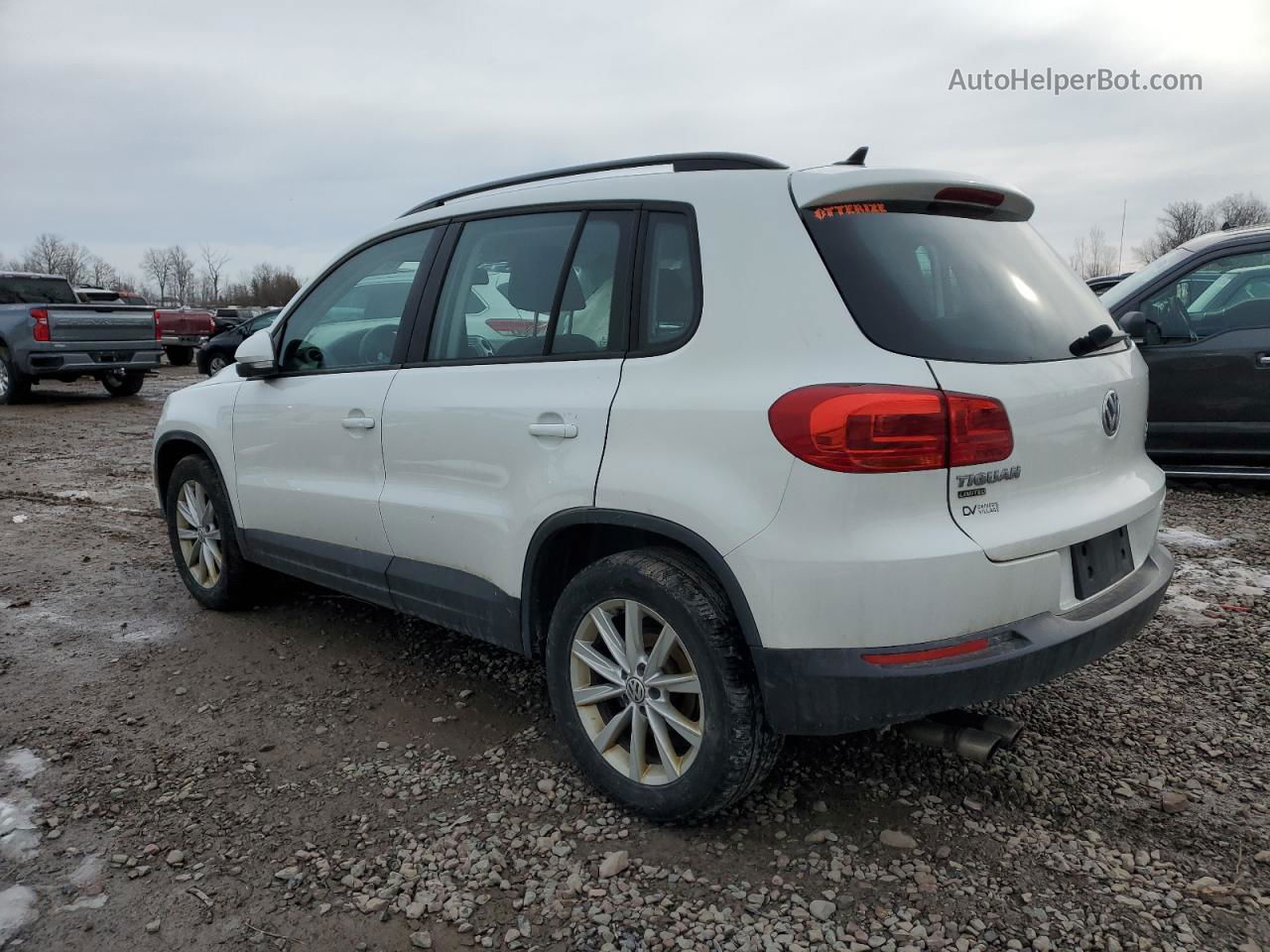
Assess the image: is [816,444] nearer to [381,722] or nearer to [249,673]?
[381,722]

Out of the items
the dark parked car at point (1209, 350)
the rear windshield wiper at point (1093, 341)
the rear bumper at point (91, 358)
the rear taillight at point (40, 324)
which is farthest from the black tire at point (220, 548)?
the rear bumper at point (91, 358)

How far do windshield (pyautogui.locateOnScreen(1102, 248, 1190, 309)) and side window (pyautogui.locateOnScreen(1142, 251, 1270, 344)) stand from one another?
0.12 meters

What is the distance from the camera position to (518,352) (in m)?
3.18

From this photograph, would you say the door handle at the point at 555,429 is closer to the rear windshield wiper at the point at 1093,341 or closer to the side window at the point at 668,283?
the side window at the point at 668,283

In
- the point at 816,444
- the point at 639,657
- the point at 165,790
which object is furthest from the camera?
the point at 165,790

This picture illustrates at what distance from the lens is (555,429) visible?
291 centimetres

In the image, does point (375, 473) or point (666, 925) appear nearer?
point (666, 925)

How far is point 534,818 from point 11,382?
15.3 meters

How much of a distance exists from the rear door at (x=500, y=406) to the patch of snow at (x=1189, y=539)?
3.93 m

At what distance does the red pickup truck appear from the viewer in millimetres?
25016

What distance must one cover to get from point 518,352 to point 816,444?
121 centimetres

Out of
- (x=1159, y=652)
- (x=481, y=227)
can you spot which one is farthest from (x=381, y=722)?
(x=1159, y=652)

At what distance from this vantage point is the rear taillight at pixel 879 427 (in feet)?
7.63

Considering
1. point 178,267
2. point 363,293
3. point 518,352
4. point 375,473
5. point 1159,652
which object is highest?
point 178,267
